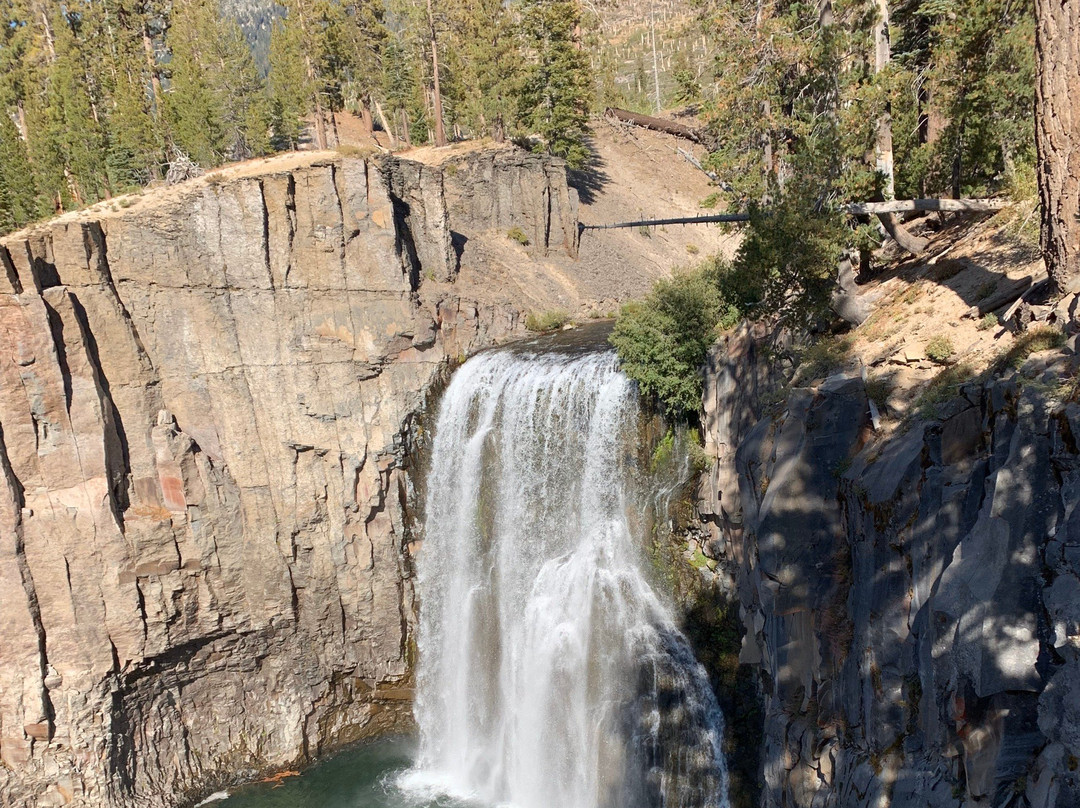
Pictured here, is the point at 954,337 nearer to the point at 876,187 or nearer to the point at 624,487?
the point at 876,187

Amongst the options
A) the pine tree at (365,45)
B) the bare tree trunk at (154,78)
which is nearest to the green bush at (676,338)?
the bare tree trunk at (154,78)

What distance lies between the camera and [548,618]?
1986 centimetres

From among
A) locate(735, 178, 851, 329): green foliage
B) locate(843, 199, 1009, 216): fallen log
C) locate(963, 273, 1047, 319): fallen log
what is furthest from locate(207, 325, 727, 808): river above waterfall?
locate(963, 273, 1047, 319): fallen log

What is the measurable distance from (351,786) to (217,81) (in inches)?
1363

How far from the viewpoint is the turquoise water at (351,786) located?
2091cm

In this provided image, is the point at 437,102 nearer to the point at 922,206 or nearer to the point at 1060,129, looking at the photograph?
the point at 922,206

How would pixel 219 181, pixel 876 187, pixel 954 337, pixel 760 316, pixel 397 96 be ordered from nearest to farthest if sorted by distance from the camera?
pixel 954 337 < pixel 876 187 < pixel 760 316 < pixel 219 181 < pixel 397 96

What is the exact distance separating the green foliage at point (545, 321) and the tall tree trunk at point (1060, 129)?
63.6 ft

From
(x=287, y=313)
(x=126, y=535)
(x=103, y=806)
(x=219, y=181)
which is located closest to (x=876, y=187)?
(x=287, y=313)

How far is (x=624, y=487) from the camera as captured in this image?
19.1 meters

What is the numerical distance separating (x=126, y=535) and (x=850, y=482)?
64.3ft

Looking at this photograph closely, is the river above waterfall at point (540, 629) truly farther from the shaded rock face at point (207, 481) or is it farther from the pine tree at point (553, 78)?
the pine tree at point (553, 78)

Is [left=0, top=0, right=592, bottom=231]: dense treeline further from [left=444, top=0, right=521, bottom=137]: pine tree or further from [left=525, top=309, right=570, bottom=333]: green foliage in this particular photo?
[left=525, top=309, right=570, bottom=333]: green foliage

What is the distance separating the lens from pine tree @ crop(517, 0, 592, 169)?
117 ft
